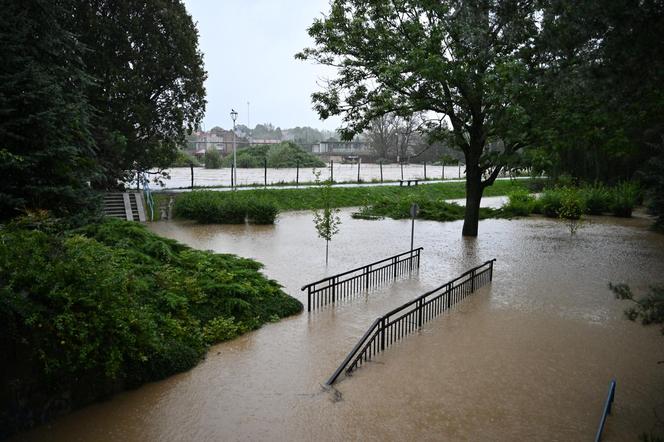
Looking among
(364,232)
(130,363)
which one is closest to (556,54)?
(130,363)

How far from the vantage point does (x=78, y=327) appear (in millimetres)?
6082

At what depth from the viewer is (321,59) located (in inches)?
752

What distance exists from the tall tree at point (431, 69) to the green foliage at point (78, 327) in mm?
9832

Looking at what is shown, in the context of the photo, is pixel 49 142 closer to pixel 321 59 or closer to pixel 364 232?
pixel 321 59

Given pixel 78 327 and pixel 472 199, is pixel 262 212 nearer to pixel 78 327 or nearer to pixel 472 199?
pixel 472 199

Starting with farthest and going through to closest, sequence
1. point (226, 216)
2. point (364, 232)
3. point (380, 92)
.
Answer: point (226, 216), point (364, 232), point (380, 92)

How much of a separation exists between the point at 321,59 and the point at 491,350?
13.8 m

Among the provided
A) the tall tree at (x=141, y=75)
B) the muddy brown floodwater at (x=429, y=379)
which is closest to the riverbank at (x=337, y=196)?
the tall tree at (x=141, y=75)

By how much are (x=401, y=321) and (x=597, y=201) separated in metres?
23.5

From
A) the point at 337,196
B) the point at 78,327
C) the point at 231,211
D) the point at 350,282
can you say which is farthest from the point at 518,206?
the point at 78,327

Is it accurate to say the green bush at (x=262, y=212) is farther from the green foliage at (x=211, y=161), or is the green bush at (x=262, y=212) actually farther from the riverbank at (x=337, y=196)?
the green foliage at (x=211, y=161)

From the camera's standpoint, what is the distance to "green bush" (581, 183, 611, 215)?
28.5m

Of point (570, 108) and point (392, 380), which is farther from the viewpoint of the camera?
point (570, 108)

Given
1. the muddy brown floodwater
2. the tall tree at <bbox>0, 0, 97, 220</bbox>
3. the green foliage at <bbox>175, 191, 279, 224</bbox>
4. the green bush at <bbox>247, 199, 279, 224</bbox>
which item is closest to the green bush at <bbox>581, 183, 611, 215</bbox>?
the muddy brown floodwater
